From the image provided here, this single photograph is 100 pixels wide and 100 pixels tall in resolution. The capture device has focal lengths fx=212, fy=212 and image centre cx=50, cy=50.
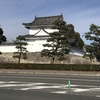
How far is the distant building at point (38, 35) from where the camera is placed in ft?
123

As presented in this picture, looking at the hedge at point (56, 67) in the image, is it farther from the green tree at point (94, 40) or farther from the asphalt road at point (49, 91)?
the asphalt road at point (49, 91)

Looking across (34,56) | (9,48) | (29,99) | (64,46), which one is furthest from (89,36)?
(29,99)

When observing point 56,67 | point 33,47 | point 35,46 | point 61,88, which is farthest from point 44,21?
point 61,88

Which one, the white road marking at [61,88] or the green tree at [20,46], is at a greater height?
the green tree at [20,46]

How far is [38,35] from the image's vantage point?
3881 centimetres

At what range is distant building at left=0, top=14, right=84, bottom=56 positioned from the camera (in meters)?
37.5

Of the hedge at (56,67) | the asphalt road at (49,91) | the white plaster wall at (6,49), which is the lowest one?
the asphalt road at (49,91)

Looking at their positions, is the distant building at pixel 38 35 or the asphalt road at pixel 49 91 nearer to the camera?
the asphalt road at pixel 49 91

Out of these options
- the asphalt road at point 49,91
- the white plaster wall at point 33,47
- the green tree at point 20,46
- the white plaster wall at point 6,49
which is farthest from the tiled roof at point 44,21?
A: the asphalt road at point 49,91

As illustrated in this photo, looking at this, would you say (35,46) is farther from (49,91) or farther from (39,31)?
(49,91)

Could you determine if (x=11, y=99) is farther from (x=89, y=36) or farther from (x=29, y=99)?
(x=89, y=36)

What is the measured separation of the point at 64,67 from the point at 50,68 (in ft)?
6.13

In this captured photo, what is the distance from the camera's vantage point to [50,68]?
1041 inches

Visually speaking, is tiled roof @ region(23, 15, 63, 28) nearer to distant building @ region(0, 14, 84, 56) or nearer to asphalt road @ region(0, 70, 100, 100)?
distant building @ region(0, 14, 84, 56)
